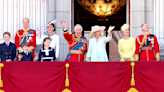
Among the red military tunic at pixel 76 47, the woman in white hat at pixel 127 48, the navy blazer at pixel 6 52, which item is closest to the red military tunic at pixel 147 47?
the woman in white hat at pixel 127 48

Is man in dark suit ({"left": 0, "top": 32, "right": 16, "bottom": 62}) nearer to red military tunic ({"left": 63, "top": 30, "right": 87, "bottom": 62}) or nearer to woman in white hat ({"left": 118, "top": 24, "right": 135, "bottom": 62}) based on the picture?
red military tunic ({"left": 63, "top": 30, "right": 87, "bottom": 62})

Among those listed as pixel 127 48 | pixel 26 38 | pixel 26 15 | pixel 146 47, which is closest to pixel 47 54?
pixel 26 38

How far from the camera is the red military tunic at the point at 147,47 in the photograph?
7.12m

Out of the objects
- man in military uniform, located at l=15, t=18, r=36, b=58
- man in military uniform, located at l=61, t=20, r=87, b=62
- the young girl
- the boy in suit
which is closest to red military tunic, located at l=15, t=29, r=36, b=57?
man in military uniform, located at l=15, t=18, r=36, b=58

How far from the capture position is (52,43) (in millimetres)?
7340

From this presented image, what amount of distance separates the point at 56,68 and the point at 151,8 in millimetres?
4256

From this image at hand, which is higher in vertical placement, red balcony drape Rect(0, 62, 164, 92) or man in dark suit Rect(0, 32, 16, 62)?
man in dark suit Rect(0, 32, 16, 62)

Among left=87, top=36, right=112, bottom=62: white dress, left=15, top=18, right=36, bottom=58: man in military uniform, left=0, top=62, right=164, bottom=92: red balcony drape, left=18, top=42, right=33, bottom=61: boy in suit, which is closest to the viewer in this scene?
left=0, top=62, right=164, bottom=92: red balcony drape

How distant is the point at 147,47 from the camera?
284 inches

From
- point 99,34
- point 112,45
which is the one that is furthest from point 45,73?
point 112,45

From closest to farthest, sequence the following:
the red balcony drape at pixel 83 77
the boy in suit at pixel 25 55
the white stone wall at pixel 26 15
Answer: the red balcony drape at pixel 83 77
the boy in suit at pixel 25 55
the white stone wall at pixel 26 15

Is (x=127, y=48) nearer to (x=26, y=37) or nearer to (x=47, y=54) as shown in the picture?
(x=47, y=54)

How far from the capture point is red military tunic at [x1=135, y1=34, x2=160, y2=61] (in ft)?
23.4

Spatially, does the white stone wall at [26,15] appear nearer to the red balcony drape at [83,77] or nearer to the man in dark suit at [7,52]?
the man in dark suit at [7,52]
